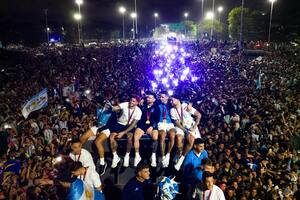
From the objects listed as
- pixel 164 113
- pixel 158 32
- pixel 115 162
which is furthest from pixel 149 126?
pixel 158 32

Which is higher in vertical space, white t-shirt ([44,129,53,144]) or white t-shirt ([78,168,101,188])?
white t-shirt ([78,168,101,188])

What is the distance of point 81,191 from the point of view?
15.6 feet

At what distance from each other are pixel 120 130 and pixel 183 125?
139 centimetres

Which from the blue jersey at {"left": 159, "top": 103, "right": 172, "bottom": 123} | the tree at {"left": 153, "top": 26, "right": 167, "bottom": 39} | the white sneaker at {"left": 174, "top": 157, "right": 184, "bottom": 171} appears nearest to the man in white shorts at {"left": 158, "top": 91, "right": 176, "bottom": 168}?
the blue jersey at {"left": 159, "top": 103, "right": 172, "bottom": 123}

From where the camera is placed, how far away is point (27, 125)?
10.4 metres

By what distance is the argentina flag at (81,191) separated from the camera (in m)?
4.70

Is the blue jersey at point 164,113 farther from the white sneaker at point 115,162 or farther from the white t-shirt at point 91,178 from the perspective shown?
the white t-shirt at point 91,178

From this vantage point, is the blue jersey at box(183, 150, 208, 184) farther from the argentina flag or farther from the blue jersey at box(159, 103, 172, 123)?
the argentina flag

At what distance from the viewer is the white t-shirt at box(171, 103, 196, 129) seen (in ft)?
23.0

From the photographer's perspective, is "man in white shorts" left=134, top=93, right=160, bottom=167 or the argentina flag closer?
the argentina flag

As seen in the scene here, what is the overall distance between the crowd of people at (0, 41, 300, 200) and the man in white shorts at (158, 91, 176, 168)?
0.07 feet

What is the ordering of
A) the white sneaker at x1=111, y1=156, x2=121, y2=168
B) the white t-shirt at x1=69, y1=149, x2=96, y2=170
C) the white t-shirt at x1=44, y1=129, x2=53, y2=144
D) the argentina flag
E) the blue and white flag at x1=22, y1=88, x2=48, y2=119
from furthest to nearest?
the blue and white flag at x1=22, y1=88, x2=48, y2=119, the white t-shirt at x1=44, y1=129, x2=53, y2=144, the white sneaker at x1=111, y1=156, x2=121, y2=168, the white t-shirt at x1=69, y1=149, x2=96, y2=170, the argentina flag

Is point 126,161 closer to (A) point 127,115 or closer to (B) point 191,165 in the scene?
(A) point 127,115

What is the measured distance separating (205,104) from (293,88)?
7701 millimetres
